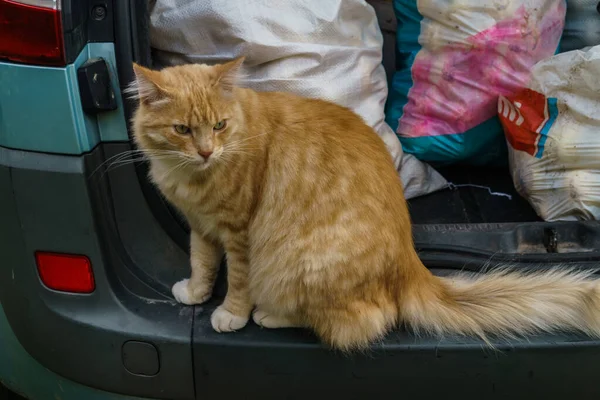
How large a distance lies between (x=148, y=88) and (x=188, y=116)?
0.37ft

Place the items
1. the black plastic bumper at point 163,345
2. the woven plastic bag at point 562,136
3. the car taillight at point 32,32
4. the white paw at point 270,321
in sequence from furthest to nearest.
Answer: the woven plastic bag at point 562,136 → the white paw at point 270,321 → the black plastic bumper at point 163,345 → the car taillight at point 32,32

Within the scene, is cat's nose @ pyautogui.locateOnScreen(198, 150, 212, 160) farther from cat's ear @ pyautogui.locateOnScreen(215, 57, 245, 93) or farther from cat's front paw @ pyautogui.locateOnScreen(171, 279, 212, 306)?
cat's front paw @ pyautogui.locateOnScreen(171, 279, 212, 306)

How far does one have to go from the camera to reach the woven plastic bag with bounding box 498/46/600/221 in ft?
6.29

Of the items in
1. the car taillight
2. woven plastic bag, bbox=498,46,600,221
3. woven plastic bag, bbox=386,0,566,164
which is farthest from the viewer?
woven plastic bag, bbox=386,0,566,164

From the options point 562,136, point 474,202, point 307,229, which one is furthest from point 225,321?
point 562,136

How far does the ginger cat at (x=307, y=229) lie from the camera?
1.53 meters

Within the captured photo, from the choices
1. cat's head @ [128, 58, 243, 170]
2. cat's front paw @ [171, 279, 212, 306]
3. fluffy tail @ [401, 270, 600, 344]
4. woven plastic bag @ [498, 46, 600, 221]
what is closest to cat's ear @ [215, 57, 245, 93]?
cat's head @ [128, 58, 243, 170]

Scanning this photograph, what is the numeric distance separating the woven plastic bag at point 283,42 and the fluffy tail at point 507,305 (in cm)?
68

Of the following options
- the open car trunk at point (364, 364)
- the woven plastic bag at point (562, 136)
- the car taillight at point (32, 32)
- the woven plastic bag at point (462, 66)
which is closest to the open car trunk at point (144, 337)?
the open car trunk at point (364, 364)

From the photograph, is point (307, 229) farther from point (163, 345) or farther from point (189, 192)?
point (163, 345)

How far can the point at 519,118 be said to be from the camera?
207 cm

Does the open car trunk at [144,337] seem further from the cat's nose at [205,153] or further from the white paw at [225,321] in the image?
the cat's nose at [205,153]

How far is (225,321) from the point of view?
1.57m

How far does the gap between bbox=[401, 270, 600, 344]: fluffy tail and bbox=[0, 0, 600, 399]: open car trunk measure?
37 mm
